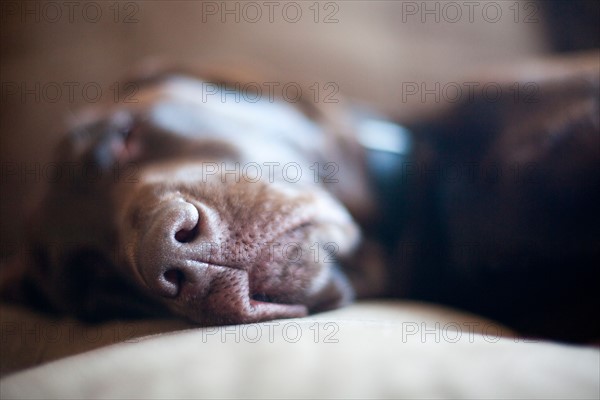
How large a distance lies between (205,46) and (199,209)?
3.44ft

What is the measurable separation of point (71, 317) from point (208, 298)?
1.69ft

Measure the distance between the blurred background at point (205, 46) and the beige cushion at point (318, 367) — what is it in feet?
3.71

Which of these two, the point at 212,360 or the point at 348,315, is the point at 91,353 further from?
the point at 348,315

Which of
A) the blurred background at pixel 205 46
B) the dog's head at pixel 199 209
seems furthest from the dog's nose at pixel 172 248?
the blurred background at pixel 205 46

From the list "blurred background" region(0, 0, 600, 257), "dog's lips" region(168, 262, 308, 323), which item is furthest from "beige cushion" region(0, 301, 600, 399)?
"blurred background" region(0, 0, 600, 257)

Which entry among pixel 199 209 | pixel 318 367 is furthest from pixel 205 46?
pixel 318 367

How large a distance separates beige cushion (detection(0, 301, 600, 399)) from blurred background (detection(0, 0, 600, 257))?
1131 millimetres

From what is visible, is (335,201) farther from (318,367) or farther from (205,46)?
(205,46)

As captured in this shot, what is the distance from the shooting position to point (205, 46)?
A: 1.76 metres

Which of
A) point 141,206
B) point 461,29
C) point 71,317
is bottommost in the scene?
point 71,317

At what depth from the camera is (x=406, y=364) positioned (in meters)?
0.60

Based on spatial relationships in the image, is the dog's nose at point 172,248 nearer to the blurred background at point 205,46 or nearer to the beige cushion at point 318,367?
the beige cushion at point 318,367

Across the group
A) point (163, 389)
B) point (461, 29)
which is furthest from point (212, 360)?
point (461, 29)

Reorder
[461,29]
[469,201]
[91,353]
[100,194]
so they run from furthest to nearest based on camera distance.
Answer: [461,29] < [469,201] < [100,194] < [91,353]
